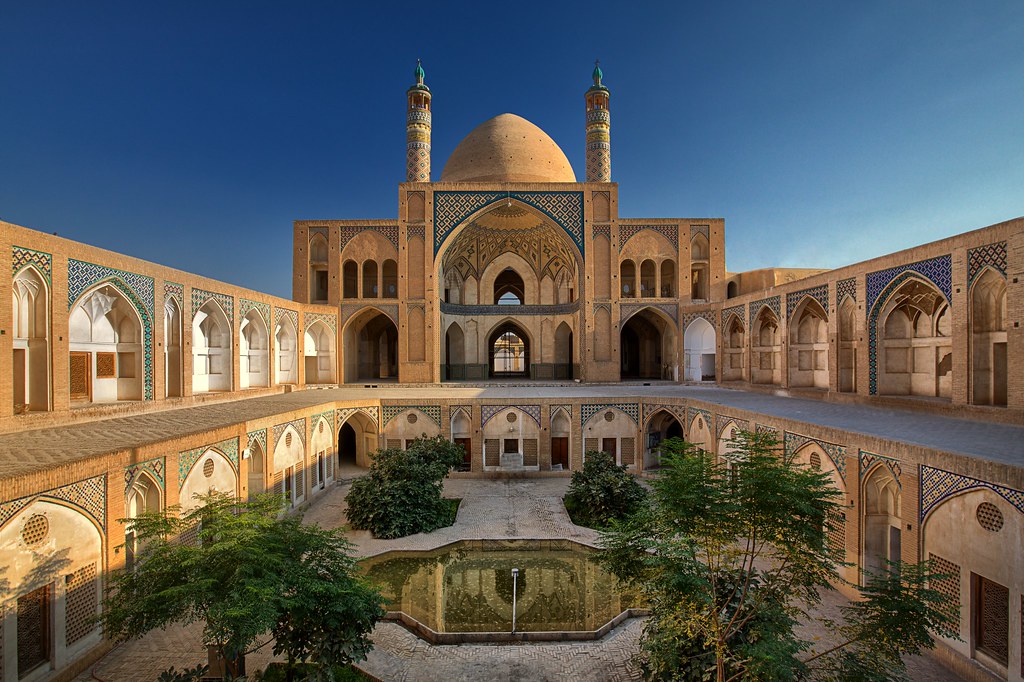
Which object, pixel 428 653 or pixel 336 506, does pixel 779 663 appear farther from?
pixel 336 506

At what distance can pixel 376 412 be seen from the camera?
10891 millimetres

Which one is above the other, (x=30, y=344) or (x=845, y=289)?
(x=845, y=289)

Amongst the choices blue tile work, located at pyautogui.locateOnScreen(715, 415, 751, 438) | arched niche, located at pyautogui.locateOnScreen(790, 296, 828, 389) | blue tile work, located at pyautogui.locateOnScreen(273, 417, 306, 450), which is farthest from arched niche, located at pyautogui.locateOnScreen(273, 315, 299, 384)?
arched niche, located at pyautogui.locateOnScreen(790, 296, 828, 389)

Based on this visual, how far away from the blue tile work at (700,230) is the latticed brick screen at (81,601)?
14.9 metres

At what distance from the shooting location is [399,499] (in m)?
7.73

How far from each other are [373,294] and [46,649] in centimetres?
1297

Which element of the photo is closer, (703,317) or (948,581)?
(948,581)

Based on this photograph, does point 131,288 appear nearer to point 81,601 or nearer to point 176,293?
point 176,293

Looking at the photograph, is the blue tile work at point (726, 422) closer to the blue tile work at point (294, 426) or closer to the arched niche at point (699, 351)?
the arched niche at point (699, 351)

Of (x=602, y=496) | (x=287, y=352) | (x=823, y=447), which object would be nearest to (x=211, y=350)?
(x=287, y=352)

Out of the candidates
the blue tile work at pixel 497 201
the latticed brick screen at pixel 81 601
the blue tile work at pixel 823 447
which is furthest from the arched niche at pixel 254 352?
the blue tile work at pixel 823 447

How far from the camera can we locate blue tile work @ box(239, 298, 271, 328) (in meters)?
10.7

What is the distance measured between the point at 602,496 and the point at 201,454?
5625 mm

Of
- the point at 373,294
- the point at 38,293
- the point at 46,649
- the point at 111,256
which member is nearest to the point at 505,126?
the point at 373,294
